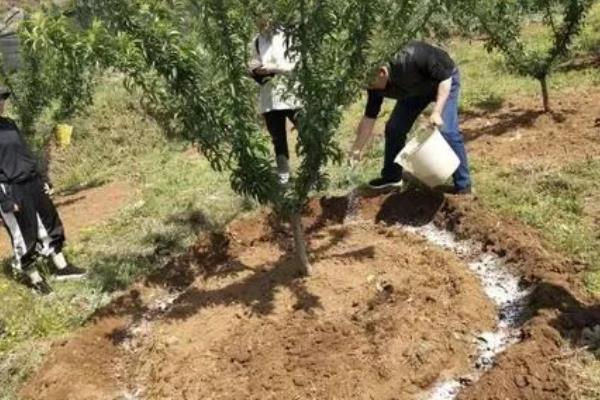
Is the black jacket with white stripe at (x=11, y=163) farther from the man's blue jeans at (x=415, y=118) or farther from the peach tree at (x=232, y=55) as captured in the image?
the man's blue jeans at (x=415, y=118)

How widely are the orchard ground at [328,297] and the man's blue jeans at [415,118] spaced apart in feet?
0.91

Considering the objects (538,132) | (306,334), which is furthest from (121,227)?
(538,132)

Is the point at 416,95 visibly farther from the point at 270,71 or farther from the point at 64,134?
the point at 64,134

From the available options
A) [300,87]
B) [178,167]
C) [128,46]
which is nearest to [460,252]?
[300,87]

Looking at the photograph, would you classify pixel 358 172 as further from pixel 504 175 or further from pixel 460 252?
pixel 460 252

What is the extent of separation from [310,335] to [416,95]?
2095 mm

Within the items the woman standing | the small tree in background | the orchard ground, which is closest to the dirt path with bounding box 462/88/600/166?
the orchard ground

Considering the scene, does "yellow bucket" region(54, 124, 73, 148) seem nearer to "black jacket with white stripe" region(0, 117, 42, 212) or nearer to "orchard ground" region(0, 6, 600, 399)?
"orchard ground" region(0, 6, 600, 399)

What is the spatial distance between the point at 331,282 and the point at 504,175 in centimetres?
211

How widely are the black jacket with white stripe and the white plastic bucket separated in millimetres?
2721

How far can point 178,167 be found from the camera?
8281 millimetres

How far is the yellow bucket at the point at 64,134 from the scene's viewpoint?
10.7m

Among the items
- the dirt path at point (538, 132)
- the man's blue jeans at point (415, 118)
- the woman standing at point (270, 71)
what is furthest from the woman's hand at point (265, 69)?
the dirt path at point (538, 132)

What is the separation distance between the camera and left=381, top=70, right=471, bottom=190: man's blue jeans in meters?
5.16
